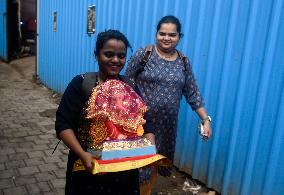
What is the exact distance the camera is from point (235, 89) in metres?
3.66

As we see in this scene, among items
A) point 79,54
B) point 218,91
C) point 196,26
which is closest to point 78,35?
point 79,54

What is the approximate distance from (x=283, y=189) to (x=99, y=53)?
229cm

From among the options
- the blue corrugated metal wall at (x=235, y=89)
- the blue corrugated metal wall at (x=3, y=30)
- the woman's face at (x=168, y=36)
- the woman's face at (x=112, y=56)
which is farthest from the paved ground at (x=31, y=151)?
the blue corrugated metal wall at (x=3, y=30)

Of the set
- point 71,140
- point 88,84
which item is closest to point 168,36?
point 88,84

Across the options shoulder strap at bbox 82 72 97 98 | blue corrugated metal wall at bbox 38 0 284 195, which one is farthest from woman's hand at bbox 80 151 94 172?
blue corrugated metal wall at bbox 38 0 284 195

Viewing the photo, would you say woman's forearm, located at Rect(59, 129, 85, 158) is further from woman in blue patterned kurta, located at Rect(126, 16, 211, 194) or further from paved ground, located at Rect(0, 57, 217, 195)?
paved ground, located at Rect(0, 57, 217, 195)

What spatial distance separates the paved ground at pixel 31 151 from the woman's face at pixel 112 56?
224 cm

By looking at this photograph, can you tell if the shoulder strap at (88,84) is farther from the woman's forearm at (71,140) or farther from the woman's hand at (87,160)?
the woman's hand at (87,160)

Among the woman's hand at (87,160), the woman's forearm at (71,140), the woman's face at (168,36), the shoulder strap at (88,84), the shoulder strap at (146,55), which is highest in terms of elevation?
the woman's face at (168,36)

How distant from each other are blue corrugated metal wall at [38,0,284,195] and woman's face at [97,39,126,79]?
1.85m

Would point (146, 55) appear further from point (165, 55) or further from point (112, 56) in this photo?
point (112, 56)

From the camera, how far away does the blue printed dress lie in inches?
116

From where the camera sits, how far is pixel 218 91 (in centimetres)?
389

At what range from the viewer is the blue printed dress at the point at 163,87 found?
2947mm
